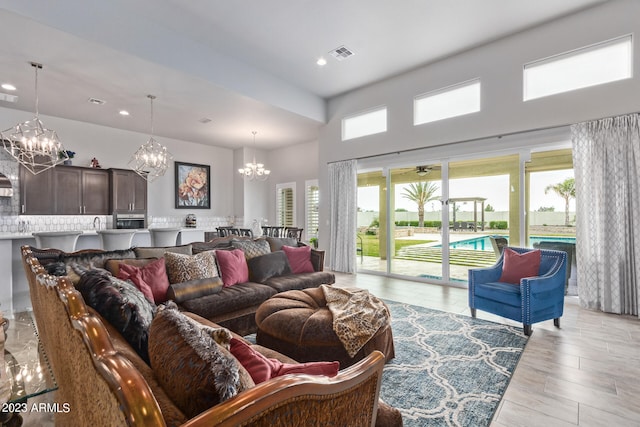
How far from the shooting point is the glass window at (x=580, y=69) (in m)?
3.74

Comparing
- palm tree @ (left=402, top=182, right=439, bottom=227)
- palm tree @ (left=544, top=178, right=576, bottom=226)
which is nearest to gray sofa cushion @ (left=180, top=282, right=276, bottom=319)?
palm tree @ (left=402, top=182, right=439, bottom=227)

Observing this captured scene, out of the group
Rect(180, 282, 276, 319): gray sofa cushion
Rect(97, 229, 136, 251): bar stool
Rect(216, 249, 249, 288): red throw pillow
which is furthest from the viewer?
Rect(97, 229, 136, 251): bar stool

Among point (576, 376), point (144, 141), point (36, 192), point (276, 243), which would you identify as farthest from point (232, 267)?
point (144, 141)

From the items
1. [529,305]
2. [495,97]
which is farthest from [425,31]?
[529,305]

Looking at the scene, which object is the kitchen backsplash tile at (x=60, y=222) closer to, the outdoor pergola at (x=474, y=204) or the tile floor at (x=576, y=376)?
the tile floor at (x=576, y=376)

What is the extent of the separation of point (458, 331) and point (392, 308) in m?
0.95

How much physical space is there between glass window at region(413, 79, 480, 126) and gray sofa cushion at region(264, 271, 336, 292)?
10.8ft

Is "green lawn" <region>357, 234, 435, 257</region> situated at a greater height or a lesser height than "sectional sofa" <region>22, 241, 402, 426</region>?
lesser

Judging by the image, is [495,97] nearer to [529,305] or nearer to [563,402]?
[529,305]

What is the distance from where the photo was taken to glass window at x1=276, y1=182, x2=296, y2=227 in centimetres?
854

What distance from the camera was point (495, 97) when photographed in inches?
180

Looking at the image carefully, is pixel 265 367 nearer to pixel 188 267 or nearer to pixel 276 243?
pixel 188 267

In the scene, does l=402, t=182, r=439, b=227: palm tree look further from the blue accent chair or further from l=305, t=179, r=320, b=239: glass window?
l=305, t=179, r=320, b=239: glass window

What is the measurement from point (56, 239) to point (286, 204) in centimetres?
541
